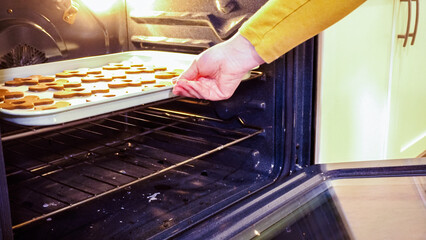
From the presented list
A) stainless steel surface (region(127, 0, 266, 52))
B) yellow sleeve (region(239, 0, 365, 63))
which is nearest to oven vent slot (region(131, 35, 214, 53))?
stainless steel surface (region(127, 0, 266, 52))

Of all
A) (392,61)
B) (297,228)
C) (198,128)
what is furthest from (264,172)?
(392,61)

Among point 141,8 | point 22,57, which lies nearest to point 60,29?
point 22,57

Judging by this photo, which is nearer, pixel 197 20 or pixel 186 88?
pixel 186 88

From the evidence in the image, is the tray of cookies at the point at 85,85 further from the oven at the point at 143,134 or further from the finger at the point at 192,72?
the finger at the point at 192,72

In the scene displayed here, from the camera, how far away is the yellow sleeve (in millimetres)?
926

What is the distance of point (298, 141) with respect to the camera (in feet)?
4.66

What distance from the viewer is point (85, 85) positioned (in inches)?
53.7

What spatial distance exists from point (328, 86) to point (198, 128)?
1.48 feet

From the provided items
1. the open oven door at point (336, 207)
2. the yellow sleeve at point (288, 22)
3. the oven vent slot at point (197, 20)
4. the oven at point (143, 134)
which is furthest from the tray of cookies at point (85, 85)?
the open oven door at point (336, 207)

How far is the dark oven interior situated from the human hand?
150 mm

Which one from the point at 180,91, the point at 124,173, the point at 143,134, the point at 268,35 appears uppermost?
the point at 268,35

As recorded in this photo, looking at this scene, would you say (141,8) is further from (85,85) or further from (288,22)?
(288,22)

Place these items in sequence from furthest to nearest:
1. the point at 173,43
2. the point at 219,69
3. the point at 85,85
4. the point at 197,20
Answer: the point at 173,43 → the point at 197,20 → the point at 85,85 → the point at 219,69

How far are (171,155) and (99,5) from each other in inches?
22.2
